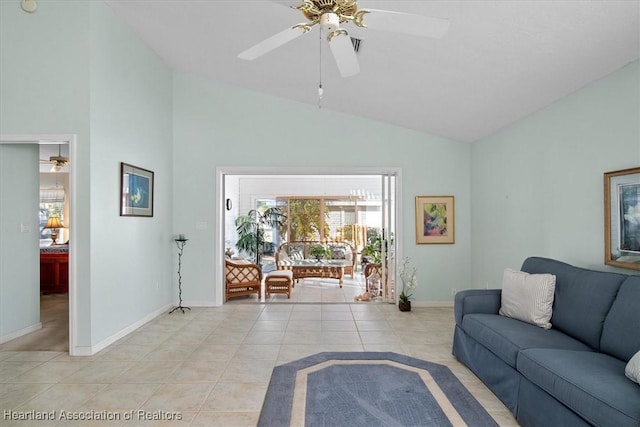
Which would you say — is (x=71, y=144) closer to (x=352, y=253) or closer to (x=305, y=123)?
(x=305, y=123)

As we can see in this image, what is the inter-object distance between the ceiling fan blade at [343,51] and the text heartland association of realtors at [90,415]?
258 cm

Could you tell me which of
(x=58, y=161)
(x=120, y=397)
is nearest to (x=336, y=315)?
(x=120, y=397)

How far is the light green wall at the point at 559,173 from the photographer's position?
2805mm

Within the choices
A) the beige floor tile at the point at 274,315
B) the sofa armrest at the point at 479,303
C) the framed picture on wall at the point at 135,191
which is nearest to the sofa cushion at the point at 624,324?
the sofa armrest at the point at 479,303

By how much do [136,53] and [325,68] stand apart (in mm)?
2262

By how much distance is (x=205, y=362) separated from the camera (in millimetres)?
3352

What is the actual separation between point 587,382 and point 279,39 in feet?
8.27

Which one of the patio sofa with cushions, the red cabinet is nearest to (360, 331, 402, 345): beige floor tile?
the patio sofa with cushions

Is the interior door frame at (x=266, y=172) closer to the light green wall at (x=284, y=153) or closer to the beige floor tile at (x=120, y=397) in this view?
the light green wall at (x=284, y=153)

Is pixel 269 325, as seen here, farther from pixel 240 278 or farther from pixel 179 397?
pixel 179 397

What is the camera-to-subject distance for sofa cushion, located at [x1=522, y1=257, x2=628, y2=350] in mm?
2439

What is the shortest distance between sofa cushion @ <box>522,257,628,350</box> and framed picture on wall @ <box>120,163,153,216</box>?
4226 millimetres

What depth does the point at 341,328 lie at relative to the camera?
439 centimetres

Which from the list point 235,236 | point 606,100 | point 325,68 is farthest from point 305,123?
point 235,236
